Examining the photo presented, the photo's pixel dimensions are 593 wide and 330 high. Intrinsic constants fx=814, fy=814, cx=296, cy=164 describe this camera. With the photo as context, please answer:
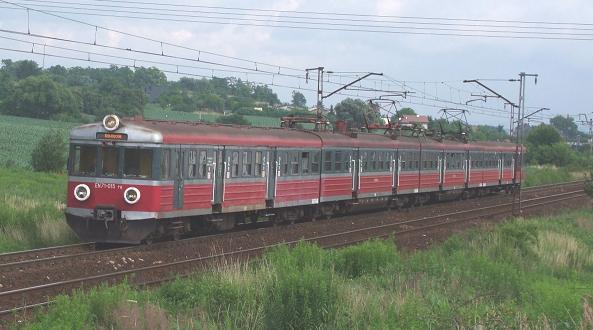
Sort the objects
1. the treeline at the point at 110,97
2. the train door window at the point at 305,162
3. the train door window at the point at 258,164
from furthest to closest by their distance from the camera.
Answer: the treeline at the point at 110,97, the train door window at the point at 305,162, the train door window at the point at 258,164

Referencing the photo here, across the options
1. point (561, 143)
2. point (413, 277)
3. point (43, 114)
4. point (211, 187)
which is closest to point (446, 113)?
point (211, 187)

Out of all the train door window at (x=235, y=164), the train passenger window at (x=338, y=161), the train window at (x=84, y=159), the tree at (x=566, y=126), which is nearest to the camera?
the train window at (x=84, y=159)

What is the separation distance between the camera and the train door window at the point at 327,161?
27475 mm

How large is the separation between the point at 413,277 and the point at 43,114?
7594 cm

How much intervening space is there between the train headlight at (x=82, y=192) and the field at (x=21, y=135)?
42.1m

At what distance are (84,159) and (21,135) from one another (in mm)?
60024

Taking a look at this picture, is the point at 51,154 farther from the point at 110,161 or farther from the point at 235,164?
the point at 110,161

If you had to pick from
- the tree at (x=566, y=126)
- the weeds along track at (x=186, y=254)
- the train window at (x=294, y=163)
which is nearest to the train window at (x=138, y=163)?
the weeds along track at (x=186, y=254)

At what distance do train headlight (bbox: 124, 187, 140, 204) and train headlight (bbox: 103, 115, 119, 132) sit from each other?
1.50 metres

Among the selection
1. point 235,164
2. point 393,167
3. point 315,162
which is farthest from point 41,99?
point 235,164

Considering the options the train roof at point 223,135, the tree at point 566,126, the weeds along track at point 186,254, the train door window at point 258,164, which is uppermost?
the tree at point 566,126

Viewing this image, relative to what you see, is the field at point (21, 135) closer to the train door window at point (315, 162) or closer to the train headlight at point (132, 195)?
the train door window at point (315, 162)

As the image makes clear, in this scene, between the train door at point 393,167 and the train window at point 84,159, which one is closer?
the train window at point 84,159

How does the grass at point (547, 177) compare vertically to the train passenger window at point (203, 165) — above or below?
below
